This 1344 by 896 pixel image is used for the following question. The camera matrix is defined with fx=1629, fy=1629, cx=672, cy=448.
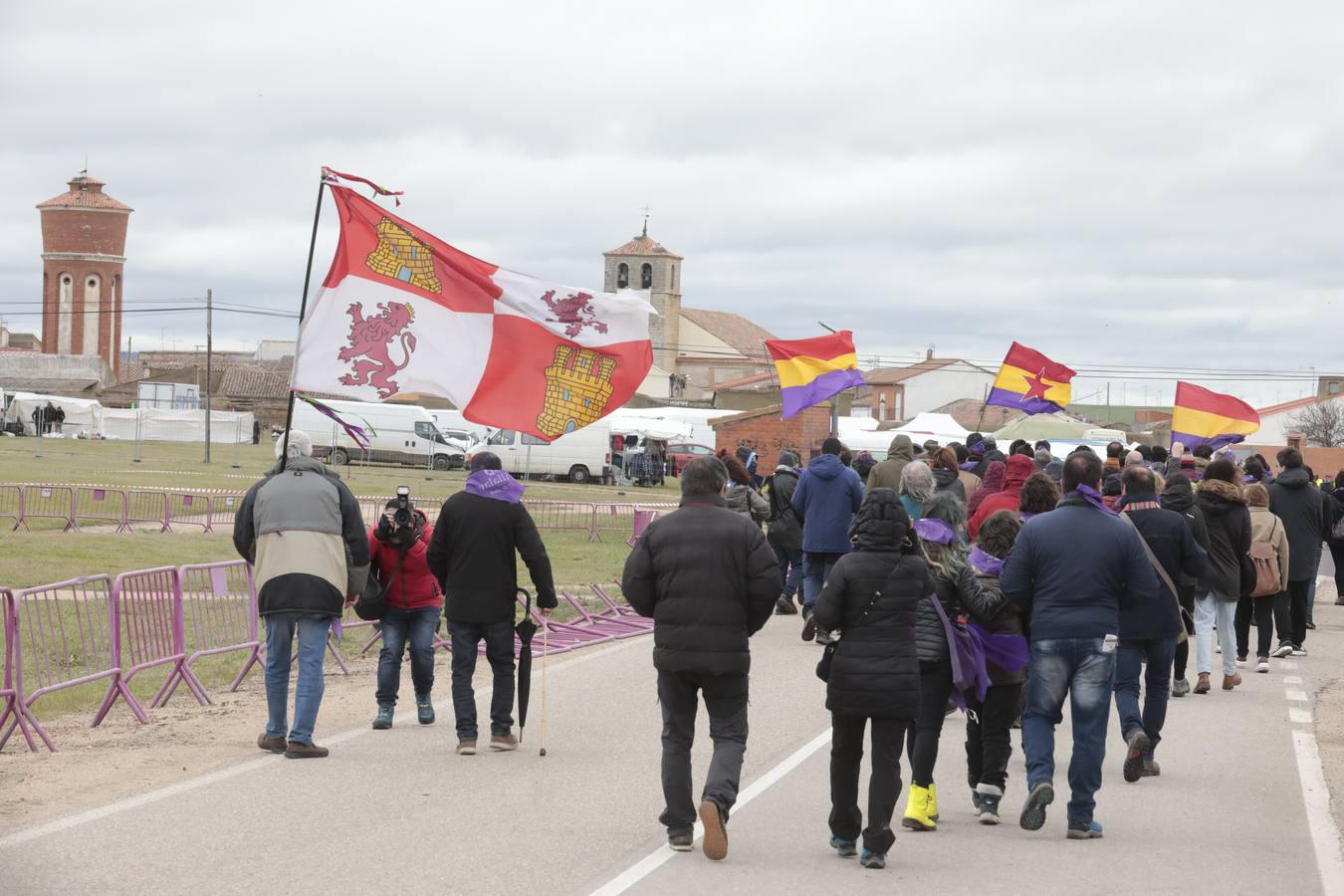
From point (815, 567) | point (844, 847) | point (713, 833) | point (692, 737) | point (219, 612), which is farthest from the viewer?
point (815, 567)

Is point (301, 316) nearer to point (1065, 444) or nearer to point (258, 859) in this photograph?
point (258, 859)

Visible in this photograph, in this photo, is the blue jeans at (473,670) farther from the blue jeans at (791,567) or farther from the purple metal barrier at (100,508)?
the purple metal barrier at (100,508)

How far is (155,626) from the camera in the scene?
11.8 meters

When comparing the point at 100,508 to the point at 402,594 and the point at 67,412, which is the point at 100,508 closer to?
the point at 402,594

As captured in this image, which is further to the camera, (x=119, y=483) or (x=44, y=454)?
(x=44, y=454)

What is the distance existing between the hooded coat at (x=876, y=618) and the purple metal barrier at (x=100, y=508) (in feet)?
75.5

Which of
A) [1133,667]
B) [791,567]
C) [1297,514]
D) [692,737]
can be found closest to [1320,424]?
[791,567]

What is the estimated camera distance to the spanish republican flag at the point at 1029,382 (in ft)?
92.8

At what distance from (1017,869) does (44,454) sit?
51.6m

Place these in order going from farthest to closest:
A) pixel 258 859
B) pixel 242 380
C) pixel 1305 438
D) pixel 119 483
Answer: pixel 242 380, pixel 1305 438, pixel 119 483, pixel 258 859

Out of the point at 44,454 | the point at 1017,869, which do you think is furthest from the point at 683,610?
the point at 44,454

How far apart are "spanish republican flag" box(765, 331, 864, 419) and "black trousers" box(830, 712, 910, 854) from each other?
727 inches

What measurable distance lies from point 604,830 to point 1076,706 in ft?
7.71

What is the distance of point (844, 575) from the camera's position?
283 inches
